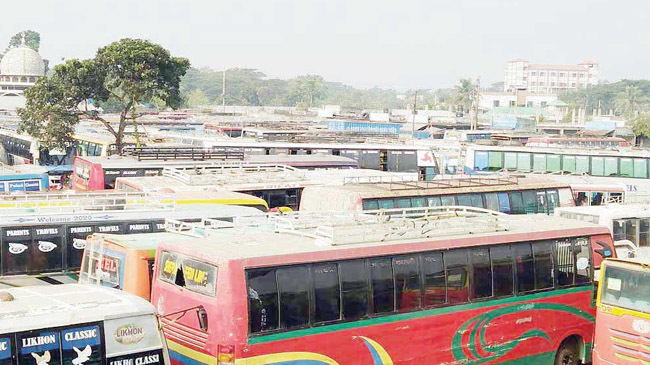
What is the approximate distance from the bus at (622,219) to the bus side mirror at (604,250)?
20.1ft

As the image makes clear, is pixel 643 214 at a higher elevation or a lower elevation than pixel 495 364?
higher

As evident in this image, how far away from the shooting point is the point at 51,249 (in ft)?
54.7

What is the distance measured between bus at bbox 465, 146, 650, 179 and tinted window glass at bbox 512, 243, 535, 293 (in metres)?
26.1

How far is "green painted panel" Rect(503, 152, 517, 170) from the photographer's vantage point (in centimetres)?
4334

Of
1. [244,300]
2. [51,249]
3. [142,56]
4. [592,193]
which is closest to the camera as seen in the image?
[244,300]

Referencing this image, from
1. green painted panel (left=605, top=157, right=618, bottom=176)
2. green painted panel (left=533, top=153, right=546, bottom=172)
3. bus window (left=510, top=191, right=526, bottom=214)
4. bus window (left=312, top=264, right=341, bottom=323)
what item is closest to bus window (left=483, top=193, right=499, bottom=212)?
bus window (left=510, top=191, right=526, bottom=214)

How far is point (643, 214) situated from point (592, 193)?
992 centimetres

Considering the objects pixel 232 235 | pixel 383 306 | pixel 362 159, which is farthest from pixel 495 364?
pixel 362 159

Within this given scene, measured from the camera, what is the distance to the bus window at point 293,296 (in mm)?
10961

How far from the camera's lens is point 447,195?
2295 centimetres

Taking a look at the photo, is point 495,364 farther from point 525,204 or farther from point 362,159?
point 362,159

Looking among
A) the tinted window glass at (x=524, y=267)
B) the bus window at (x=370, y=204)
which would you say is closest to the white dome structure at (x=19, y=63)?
the bus window at (x=370, y=204)

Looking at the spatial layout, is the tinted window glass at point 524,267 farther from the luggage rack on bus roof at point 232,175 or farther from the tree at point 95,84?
the tree at point 95,84

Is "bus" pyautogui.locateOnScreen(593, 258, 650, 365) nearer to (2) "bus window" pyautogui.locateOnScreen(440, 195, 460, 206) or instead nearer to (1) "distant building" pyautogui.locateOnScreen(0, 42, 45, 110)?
(2) "bus window" pyautogui.locateOnScreen(440, 195, 460, 206)
